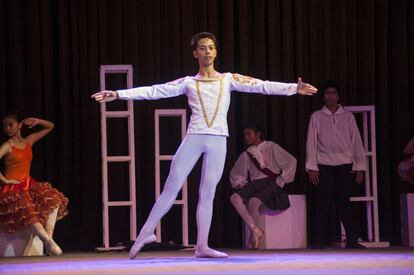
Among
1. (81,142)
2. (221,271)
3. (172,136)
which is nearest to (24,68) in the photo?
(81,142)

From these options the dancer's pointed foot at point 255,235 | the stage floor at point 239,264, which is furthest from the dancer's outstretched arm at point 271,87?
the dancer's pointed foot at point 255,235

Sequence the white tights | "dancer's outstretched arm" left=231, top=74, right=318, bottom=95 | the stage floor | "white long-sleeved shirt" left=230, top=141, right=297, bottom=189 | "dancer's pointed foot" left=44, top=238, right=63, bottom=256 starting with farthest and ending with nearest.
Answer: "white long-sleeved shirt" left=230, top=141, right=297, bottom=189, "dancer's pointed foot" left=44, top=238, right=63, bottom=256, the white tights, "dancer's outstretched arm" left=231, top=74, right=318, bottom=95, the stage floor

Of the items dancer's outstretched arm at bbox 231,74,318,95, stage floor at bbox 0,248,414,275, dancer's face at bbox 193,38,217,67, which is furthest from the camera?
dancer's face at bbox 193,38,217,67

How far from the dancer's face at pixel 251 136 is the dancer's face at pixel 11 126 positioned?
1.94m

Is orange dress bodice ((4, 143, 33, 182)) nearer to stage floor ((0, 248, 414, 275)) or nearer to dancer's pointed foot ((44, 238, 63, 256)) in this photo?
dancer's pointed foot ((44, 238, 63, 256))

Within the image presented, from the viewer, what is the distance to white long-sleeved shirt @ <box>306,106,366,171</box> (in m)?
7.48

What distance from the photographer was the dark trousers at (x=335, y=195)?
7402 millimetres

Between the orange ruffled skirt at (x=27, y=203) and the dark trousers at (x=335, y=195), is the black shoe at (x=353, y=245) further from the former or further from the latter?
the orange ruffled skirt at (x=27, y=203)

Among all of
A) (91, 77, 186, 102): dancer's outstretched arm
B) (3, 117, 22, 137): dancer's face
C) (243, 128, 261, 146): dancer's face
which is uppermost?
(91, 77, 186, 102): dancer's outstretched arm

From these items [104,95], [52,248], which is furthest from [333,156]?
[104,95]

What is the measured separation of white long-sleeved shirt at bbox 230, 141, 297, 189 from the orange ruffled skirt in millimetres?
1518

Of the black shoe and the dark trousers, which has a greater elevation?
the dark trousers

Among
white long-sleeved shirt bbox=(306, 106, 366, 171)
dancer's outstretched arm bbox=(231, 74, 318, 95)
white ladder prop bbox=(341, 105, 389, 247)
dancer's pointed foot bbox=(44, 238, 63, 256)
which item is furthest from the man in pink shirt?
dancer's pointed foot bbox=(44, 238, 63, 256)

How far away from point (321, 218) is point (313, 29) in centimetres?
191
